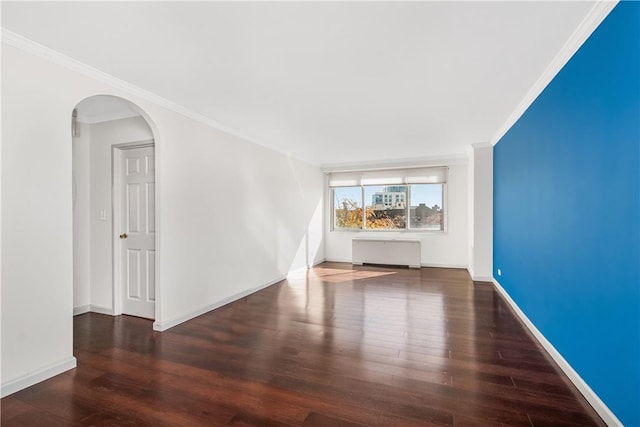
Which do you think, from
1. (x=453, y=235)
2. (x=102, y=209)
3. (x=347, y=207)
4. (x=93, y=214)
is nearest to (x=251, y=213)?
(x=102, y=209)

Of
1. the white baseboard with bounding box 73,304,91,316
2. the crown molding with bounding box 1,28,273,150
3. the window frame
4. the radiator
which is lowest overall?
the white baseboard with bounding box 73,304,91,316

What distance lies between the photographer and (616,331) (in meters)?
1.63

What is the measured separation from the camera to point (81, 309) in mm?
3645

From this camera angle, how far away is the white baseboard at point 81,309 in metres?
3.58

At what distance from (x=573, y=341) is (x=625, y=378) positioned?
2.10ft

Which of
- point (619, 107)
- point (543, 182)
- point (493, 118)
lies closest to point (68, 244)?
point (619, 107)

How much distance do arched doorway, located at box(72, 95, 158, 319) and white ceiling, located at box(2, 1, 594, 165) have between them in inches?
Answer: 39.8

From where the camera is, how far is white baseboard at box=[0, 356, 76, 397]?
200 cm

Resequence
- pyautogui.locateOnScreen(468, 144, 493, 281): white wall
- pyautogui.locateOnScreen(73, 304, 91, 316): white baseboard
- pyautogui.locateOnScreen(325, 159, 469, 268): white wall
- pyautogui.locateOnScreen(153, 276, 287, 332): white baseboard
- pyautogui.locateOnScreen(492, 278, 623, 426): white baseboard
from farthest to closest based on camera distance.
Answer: pyautogui.locateOnScreen(325, 159, 469, 268): white wall → pyautogui.locateOnScreen(468, 144, 493, 281): white wall → pyautogui.locateOnScreen(73, 304, 91, 316): white baseboard → pyautogui.locateOnScreen(153, 276, 287, 332): white baseboard → pyautogui.locateOnScreen(492, 278, 623, 426): white baseboard

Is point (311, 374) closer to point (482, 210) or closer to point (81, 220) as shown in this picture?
point (81, 220)

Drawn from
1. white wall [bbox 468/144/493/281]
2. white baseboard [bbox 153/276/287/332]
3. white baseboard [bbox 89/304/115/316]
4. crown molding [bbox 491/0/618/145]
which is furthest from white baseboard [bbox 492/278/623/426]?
white baseboard [bbox 89/304/115/316]

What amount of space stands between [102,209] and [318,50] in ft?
11.0

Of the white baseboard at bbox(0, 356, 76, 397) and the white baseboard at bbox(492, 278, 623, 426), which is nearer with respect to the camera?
the white baseboard at bbox(492, 278, 623, 426)

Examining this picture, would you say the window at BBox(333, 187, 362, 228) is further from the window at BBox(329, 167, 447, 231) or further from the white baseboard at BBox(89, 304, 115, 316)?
the white baseboard at BBox(89, 304, 115, 316)
